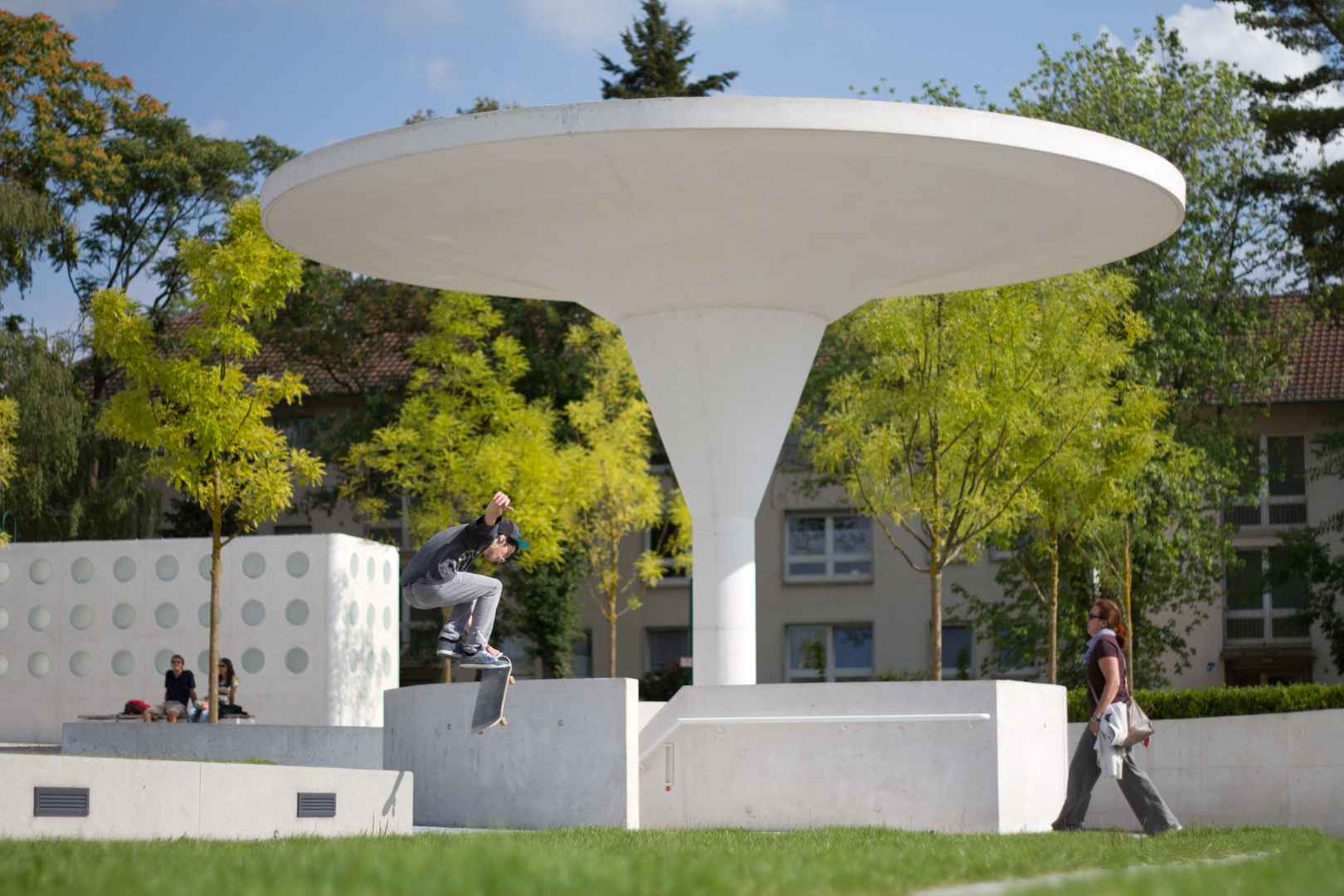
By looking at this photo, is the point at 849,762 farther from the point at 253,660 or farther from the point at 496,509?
the point at 253,660

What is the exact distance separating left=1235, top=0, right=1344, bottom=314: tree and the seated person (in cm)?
2045

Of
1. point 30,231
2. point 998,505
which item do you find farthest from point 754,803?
point 30,231

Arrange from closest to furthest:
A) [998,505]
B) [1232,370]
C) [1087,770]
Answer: [1087,770] → [998,505] → [1232,370]

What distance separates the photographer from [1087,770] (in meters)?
11.0

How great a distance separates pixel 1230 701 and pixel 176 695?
1428cm

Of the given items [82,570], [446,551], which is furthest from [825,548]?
[446,551]

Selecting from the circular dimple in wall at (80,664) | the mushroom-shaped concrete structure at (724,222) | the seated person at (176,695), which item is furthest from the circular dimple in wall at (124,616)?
the mushroom-shaped concrete structure at (724,222)

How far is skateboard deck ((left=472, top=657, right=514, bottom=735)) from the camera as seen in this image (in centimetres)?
1079

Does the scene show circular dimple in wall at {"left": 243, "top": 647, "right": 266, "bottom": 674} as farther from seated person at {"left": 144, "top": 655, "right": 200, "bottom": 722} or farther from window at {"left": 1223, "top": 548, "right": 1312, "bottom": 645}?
window at {"left": 1223, "top": 548, "right": 1312, "bottom": 645}

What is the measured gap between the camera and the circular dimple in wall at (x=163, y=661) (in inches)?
895

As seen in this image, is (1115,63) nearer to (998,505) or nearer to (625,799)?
(998,505)

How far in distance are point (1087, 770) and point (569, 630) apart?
23.6 meters

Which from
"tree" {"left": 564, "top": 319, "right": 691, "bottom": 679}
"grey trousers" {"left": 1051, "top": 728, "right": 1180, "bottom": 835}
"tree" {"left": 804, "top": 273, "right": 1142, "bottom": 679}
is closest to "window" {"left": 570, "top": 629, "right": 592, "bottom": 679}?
"tree" {"left": 564, "top": 319, "right": 691, "bottom": 679}

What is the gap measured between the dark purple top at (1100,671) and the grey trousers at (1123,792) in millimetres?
294
